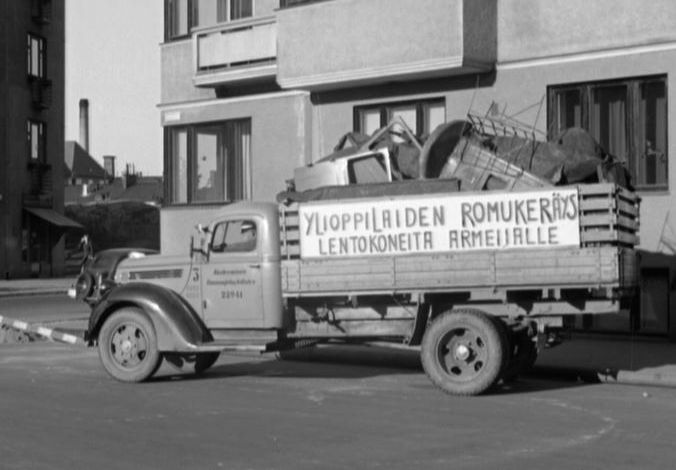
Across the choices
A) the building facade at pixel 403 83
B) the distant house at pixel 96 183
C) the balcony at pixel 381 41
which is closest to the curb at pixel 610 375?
the building facade at pixel 403 83

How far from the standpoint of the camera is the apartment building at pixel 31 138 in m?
51.3

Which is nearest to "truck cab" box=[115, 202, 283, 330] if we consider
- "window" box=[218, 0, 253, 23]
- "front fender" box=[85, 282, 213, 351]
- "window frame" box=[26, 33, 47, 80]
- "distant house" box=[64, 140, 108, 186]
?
"front fender" box=[85, 282, 213, 351]

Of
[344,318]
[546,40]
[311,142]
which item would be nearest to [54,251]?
[311,142]

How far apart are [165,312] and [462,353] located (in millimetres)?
3619

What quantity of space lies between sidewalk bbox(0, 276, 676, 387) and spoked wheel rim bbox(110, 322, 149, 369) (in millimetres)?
3416

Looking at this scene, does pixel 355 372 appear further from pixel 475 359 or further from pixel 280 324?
pixel 475 359

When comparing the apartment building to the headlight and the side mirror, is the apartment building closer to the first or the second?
the headlight

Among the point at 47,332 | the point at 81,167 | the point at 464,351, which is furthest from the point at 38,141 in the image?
the point at 81,167

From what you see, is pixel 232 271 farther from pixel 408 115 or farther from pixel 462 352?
pixel 408 115

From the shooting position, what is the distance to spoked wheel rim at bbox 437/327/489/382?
1334 cm

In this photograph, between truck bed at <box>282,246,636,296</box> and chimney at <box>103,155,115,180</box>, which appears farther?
chimney at <box>103,155,115,180</box>

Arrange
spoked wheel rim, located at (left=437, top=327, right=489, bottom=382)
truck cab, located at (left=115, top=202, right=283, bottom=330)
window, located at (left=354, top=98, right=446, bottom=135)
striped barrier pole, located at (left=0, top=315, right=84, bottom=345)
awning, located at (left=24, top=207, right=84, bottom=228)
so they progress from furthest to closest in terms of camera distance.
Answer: awning, located at (left=24, top=207, right=84, bottom=228) → window, located at (left=354, top=98, right=446, bottom=135) → striped barrier pole, located at (left=0, top=315, right=84, bottom=345) → truck cab, located at (left=115, top=202, right=283, bottom=330) → spoked wheel rim, located at (left=437, top=327, right=489, bottom=382)

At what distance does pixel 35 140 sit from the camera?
54.2m

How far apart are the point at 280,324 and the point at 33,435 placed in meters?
4.50
